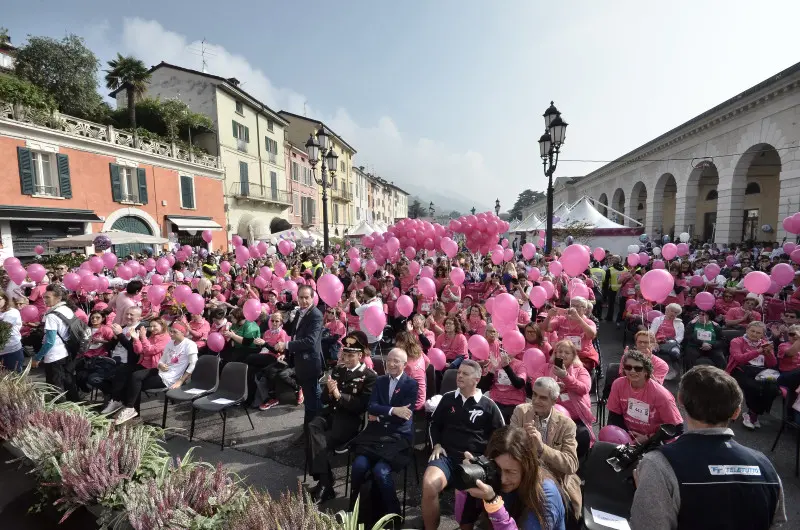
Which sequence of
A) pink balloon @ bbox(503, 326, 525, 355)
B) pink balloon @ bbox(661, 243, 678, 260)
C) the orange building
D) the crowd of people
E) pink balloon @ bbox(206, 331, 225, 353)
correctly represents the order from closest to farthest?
1. the crowd of people
2. pink balloon @ bbox(503, 326, 525, 355)
3. pink balloon @ bbox(206, 331, 225, 353)
4. pink balloon @ bbox(661, 243, 678, 260)
5. the orange building

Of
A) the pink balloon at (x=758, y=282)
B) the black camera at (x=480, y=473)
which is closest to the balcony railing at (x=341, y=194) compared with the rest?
the pink balloon at (x=758, y=282)

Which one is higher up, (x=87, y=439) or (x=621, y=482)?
(x=87, y=439)

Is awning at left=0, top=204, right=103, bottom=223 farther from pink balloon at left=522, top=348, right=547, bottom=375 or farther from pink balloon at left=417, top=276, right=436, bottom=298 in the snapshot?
pink balloon at left=522, top=348, right=547, bottom=375

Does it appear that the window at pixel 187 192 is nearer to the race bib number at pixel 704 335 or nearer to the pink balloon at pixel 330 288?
the pink balloon at pixel 330 288

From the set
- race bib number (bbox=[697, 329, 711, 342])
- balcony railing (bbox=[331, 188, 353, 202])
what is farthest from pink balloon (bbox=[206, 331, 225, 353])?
balcony railing (bbox=[331, 188, 353, 202])

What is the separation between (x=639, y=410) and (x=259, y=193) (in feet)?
102

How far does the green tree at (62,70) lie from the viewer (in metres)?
21.6

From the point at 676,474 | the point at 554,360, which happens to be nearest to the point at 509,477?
the point at 676,474

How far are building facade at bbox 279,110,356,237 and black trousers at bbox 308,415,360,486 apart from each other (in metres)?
35.7

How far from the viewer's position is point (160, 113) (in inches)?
988

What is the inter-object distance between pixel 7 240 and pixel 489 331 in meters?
19.5

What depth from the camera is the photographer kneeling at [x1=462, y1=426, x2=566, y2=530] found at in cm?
219

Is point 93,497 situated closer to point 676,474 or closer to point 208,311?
point 676,474

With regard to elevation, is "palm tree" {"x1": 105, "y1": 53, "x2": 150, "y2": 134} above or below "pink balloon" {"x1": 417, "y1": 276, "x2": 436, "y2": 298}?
above
